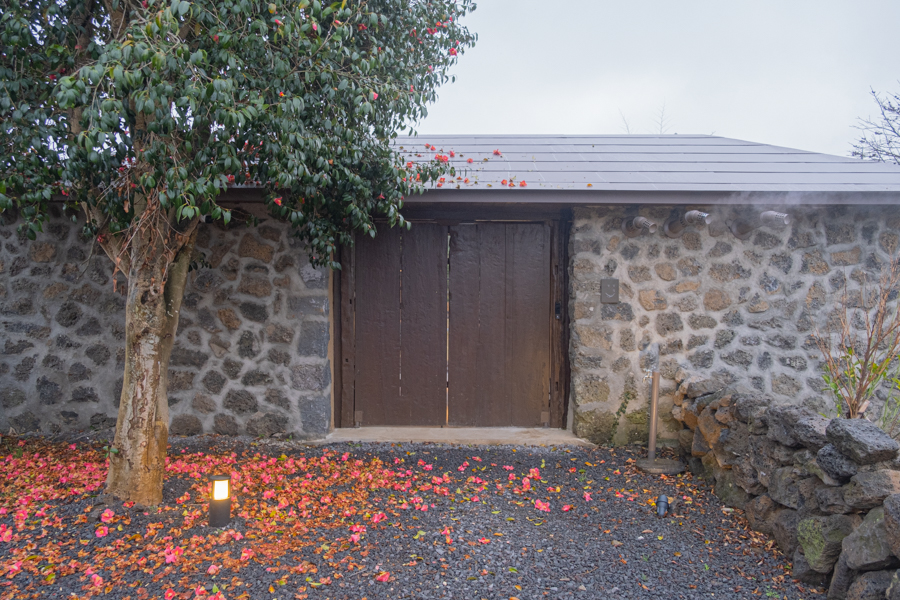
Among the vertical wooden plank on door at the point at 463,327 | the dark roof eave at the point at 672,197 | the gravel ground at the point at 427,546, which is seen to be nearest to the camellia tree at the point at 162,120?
the gravel ground at the point at 427,546

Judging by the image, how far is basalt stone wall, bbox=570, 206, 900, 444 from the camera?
13.1ft

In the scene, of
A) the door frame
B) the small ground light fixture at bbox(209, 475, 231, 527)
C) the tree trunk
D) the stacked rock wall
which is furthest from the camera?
the door frame

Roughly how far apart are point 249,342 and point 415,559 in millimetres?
2408

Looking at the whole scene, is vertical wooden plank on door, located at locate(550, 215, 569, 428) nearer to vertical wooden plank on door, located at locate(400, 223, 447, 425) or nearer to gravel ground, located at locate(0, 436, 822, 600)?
vertical wooden plank on door, located at locate(400, 223, 447, 425)

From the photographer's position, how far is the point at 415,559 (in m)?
2.40

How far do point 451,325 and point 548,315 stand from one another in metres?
0.85

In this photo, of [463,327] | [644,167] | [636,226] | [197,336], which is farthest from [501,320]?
[197,336]

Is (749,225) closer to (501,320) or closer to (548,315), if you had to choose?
(548,315)

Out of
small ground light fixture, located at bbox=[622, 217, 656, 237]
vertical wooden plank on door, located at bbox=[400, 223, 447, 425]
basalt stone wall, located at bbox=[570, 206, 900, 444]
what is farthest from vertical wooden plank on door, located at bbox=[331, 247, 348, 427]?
small ground light fixture, located at bbox=[622, 217, 656, 237]

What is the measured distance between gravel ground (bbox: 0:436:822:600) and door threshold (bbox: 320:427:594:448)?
2.07 ft

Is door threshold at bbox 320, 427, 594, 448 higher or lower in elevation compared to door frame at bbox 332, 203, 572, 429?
lower

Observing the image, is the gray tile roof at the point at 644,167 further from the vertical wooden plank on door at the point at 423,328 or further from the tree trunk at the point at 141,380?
the tree trunk at the point at 141,380

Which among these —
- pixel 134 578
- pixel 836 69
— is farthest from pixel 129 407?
pixel 836 69

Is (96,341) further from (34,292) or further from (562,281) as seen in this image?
(562,281)
